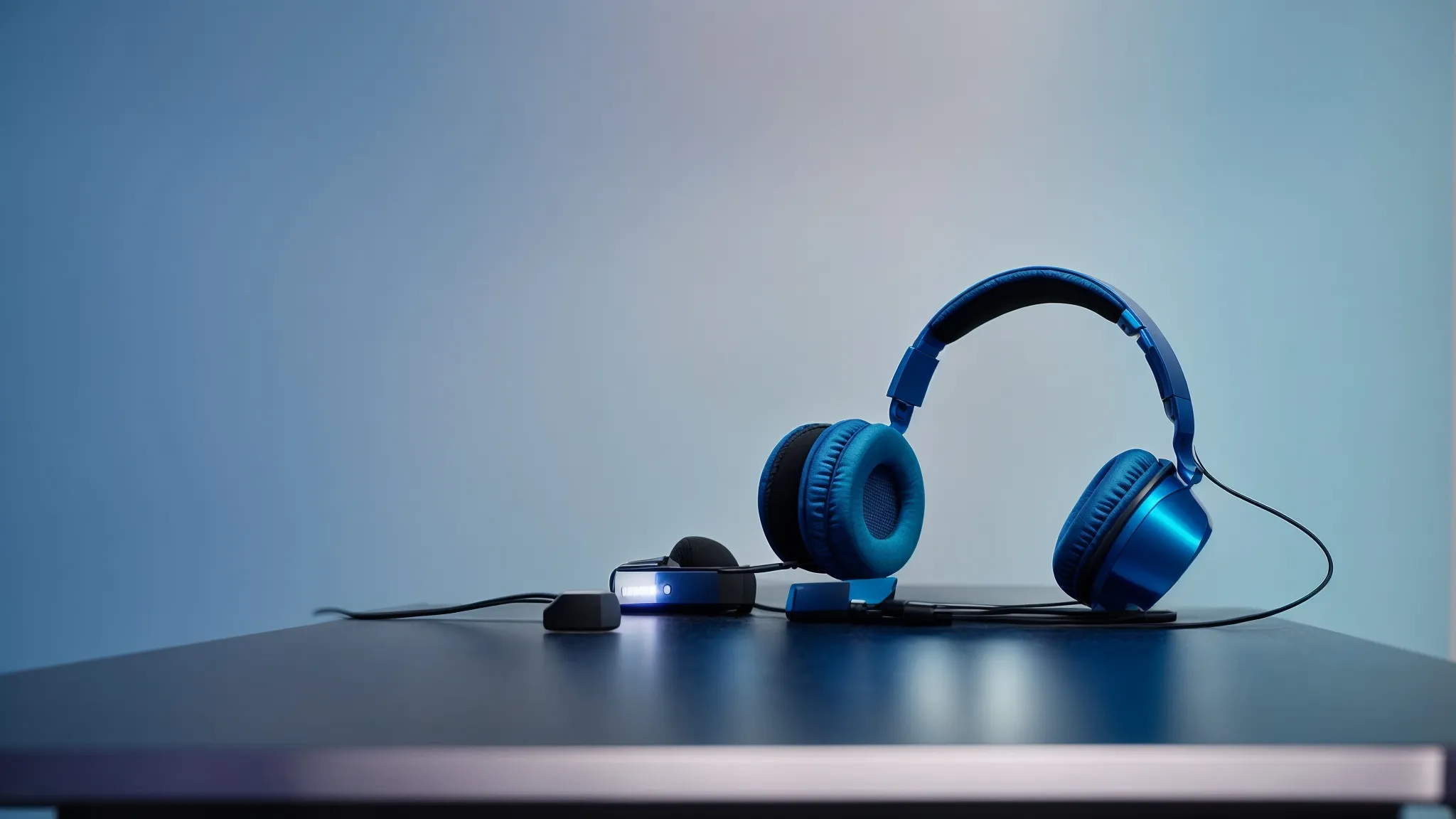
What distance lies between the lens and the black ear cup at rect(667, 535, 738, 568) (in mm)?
958

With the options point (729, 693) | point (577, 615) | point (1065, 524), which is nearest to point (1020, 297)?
point (1065, 524)

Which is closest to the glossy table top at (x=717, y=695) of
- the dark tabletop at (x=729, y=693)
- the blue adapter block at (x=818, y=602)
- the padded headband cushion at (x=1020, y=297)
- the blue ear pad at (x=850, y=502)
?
the dark tabletop at (x=729, y=693)

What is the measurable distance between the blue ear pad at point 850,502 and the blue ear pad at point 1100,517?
18 cm

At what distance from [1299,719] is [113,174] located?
8.28ft

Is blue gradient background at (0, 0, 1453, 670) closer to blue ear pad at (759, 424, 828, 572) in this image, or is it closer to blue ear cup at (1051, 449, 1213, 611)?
blue ear pad at (759, 424, 828, 572)

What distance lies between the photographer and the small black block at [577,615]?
70 cm

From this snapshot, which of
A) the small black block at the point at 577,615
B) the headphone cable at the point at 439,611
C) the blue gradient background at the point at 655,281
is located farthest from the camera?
the blue gradient background at the point at 655,281

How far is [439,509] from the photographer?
2012 millimetres

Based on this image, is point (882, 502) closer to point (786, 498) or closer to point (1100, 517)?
point (786, 498)

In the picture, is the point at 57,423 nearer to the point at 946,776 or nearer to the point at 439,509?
the point at 439,509

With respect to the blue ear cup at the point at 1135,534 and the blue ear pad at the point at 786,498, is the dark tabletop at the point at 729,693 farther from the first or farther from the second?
the blue ear pad at the point at 786,498

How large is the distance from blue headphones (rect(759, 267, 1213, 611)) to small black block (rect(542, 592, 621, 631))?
0.27 metres

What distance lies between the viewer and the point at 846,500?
88 centimetres

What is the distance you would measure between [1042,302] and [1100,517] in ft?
0.90
